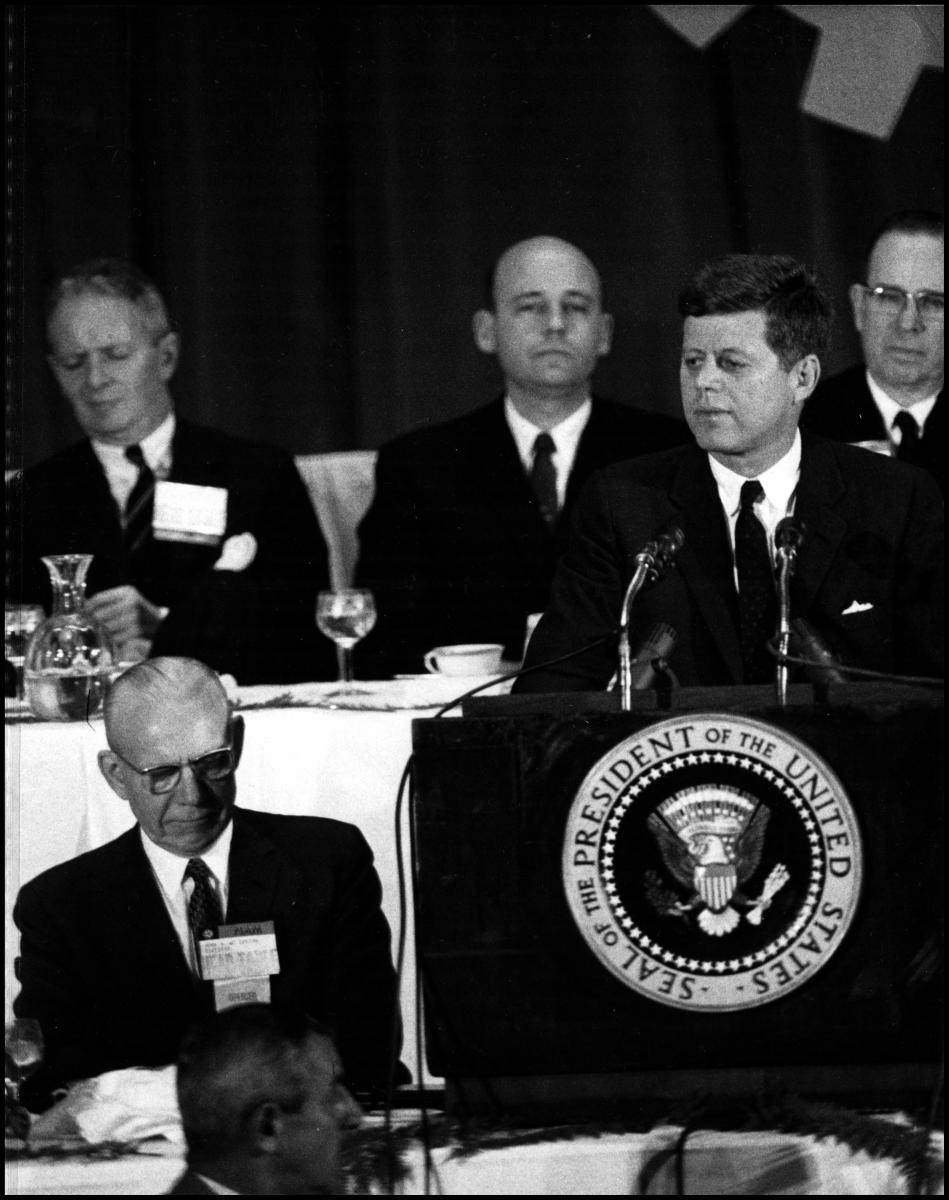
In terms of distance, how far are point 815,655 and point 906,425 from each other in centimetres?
58

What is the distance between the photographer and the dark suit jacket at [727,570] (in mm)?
2008

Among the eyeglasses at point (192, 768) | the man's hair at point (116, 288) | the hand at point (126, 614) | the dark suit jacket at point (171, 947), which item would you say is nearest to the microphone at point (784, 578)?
the dark suit jacket at point (171, 947)

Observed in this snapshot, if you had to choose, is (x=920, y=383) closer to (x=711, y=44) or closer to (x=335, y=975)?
(x=711, y=44)

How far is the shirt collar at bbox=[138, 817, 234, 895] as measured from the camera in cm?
201

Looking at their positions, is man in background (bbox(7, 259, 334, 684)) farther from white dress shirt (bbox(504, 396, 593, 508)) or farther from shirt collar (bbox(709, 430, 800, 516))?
shirt collar (bbox(709, 430, 800, 516))

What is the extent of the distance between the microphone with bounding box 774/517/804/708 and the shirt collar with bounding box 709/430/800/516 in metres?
0.04

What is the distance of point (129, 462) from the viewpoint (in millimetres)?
2814

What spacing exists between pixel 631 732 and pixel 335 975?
Result: 57 centimetres

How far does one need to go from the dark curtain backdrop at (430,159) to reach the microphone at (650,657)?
449 millimetres

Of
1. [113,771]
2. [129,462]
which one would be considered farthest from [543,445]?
[113,771]

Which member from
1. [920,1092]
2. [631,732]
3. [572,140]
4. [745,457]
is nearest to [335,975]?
[631,732]

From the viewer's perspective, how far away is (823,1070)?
5.38 ft

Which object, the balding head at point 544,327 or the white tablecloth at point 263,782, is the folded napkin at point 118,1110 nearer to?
the white tablecloth at point 263,782

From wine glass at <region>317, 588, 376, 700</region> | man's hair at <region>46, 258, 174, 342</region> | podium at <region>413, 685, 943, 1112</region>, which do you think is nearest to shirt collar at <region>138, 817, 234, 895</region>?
wine glass at <region>317, 588, 376, 700</region>
